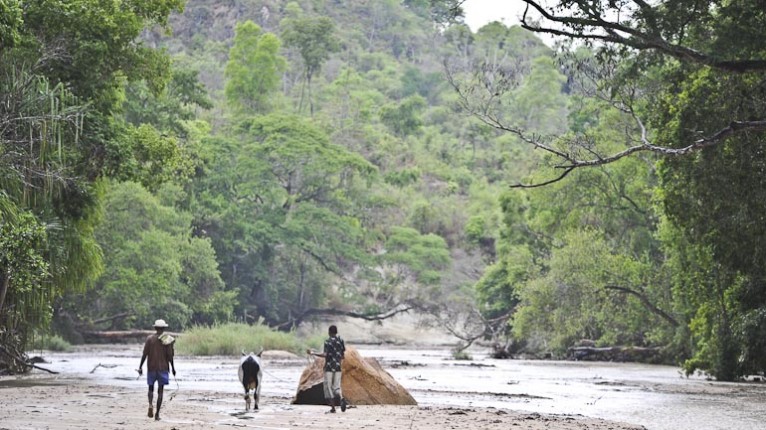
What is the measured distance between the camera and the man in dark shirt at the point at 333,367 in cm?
1841

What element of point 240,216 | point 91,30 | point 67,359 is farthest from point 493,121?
point 240,216

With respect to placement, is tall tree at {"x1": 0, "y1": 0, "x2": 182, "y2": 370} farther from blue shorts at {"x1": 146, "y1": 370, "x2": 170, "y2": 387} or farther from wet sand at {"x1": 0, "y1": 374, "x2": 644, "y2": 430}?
blue shorts at {"x1": 146, "y1": 370, "x2": 170, "y2": 387}

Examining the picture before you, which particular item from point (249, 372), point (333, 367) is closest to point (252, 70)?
point (249, 372)

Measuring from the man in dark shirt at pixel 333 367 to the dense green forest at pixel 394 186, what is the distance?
4367 mm

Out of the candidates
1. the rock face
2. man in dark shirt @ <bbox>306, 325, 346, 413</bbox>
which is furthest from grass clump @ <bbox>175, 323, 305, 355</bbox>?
man in dark shirt @ <bbox>306, 325, 346, 413</bbox>

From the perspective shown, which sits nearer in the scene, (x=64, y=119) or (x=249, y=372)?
(x=249, y=372)

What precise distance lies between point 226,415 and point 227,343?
3194 cm

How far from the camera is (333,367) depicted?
18.5 meters

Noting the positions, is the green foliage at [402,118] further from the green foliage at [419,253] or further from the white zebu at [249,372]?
the white zebu at [249,372]

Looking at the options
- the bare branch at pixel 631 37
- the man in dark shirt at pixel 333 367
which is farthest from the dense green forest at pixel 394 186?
the man in dark shirt at pixel 333 367

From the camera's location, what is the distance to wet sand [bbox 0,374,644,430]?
52.5 feet

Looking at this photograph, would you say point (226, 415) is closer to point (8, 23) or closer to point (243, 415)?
point (243, 415)

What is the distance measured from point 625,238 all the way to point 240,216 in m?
27.0

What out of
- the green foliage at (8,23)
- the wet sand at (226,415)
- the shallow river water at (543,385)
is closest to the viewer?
the green foliage at (8,23)
